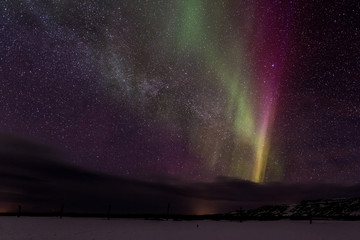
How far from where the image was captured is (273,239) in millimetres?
19672

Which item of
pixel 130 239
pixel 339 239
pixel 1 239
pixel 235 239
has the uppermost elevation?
pixel 339 239

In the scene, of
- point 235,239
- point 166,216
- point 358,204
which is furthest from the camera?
point 166,216

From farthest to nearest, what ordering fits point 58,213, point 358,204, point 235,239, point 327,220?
point 58,213
point 358,204
point 327,220
point 235,239

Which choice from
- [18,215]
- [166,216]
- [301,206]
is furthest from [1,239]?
[301,206]

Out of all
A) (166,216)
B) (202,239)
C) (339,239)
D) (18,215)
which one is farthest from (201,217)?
(18,215)

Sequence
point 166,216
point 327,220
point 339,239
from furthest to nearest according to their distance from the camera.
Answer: point 166,216
point 327,220
point 339,239

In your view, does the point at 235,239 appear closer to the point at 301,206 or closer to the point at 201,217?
the point at 201,217

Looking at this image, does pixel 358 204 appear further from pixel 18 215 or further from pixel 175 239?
pixel 18 215

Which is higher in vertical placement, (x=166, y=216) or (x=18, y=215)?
(x=166, y=216)

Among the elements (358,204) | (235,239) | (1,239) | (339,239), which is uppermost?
(358,204)

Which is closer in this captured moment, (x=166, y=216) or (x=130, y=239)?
(x=130, y=239)

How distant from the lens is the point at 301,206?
2270 inches

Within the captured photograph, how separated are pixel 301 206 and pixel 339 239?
137 feet

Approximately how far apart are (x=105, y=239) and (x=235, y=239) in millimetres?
8758
